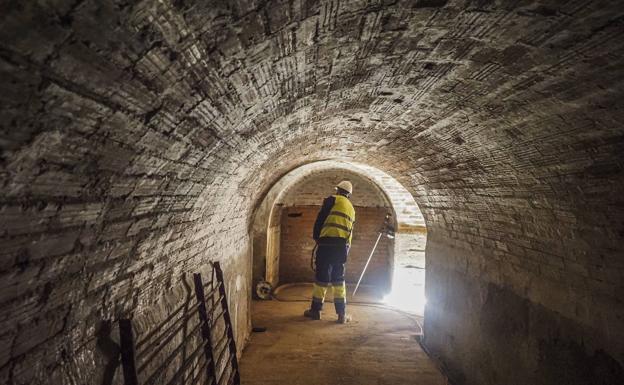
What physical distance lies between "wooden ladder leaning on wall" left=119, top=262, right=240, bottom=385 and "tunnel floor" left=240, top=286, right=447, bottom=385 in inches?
39.1

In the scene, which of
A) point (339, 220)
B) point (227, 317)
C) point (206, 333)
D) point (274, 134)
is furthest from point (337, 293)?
point (274, 134)

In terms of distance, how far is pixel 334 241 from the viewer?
7055mm

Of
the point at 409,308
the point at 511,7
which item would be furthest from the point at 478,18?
the point at 409,308

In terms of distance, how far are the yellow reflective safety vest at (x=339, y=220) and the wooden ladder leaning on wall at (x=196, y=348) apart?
3.09 metres

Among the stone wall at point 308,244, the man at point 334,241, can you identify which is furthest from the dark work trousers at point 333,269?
the stone wall at point 308,244

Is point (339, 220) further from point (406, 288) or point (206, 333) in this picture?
point (206, 333)

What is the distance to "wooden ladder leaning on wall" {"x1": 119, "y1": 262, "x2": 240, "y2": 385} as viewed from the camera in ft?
6.79

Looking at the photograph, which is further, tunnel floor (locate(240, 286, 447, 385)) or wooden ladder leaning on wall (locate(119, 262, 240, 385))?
tunnel floor (locate(240, 286, 447, 385))

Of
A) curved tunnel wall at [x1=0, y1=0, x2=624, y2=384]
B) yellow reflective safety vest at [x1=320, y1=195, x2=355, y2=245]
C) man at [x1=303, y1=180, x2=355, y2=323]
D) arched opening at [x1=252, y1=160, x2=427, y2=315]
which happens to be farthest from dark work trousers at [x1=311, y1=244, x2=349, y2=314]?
curved tunnel wall at [x1=0, y1=0, x2=624, y2=384]

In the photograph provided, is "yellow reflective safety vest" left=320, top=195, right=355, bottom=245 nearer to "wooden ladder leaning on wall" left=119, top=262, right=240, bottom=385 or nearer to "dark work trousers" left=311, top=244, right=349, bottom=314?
"dark work trousers" left=311, top=244, right=349, bottom=314

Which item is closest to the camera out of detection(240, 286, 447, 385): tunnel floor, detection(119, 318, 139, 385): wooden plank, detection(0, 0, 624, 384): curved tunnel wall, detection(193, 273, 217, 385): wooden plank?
detection(0, 0, 624, 384): curved tunnel wall

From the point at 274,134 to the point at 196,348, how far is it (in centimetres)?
200

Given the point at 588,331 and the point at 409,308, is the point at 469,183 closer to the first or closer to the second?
the point at 588,331

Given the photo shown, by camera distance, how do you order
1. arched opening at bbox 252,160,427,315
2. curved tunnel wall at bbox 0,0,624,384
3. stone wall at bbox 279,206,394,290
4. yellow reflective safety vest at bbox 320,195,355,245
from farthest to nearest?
1. stone wall at bbox 279,206,394,290
2. arched opening at bbox 252,160,427,315
3. yellow reflective safety vest at bbox 320,195,355,245
4. curved tunnel wall at bbox 0,0,624,384
